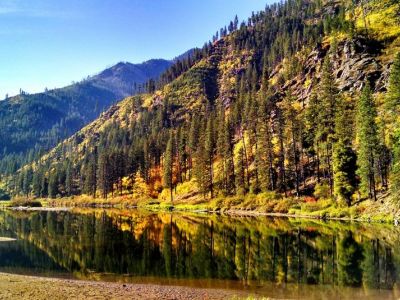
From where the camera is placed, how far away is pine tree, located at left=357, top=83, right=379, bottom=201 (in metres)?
73.3

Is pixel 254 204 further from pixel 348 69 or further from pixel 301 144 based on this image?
pixel 348 69

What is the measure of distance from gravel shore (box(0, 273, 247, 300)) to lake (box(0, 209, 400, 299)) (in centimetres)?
214

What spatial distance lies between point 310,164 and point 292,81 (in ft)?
234

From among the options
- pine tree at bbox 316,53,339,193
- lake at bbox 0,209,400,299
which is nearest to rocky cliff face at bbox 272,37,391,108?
pine tree at bbox 316,53,339,193

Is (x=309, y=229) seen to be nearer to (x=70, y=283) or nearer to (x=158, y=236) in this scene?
(x=158, y=236)

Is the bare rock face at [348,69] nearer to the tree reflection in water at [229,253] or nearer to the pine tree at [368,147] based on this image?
the pine tree at [368,147]

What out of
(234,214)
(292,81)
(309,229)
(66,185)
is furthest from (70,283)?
(66,185)

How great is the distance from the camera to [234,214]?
3644 inches

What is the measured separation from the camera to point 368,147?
7344 centimetres

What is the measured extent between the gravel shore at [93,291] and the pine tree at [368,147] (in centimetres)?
5408

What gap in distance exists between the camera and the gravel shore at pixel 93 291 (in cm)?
2512

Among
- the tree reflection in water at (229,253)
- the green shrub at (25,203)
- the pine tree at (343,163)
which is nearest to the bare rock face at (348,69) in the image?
Answer: the pine tree at (343,163)

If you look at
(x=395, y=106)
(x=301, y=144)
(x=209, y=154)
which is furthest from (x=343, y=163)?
(x=209, y=154)

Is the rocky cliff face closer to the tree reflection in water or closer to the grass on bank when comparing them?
the grass on bank
